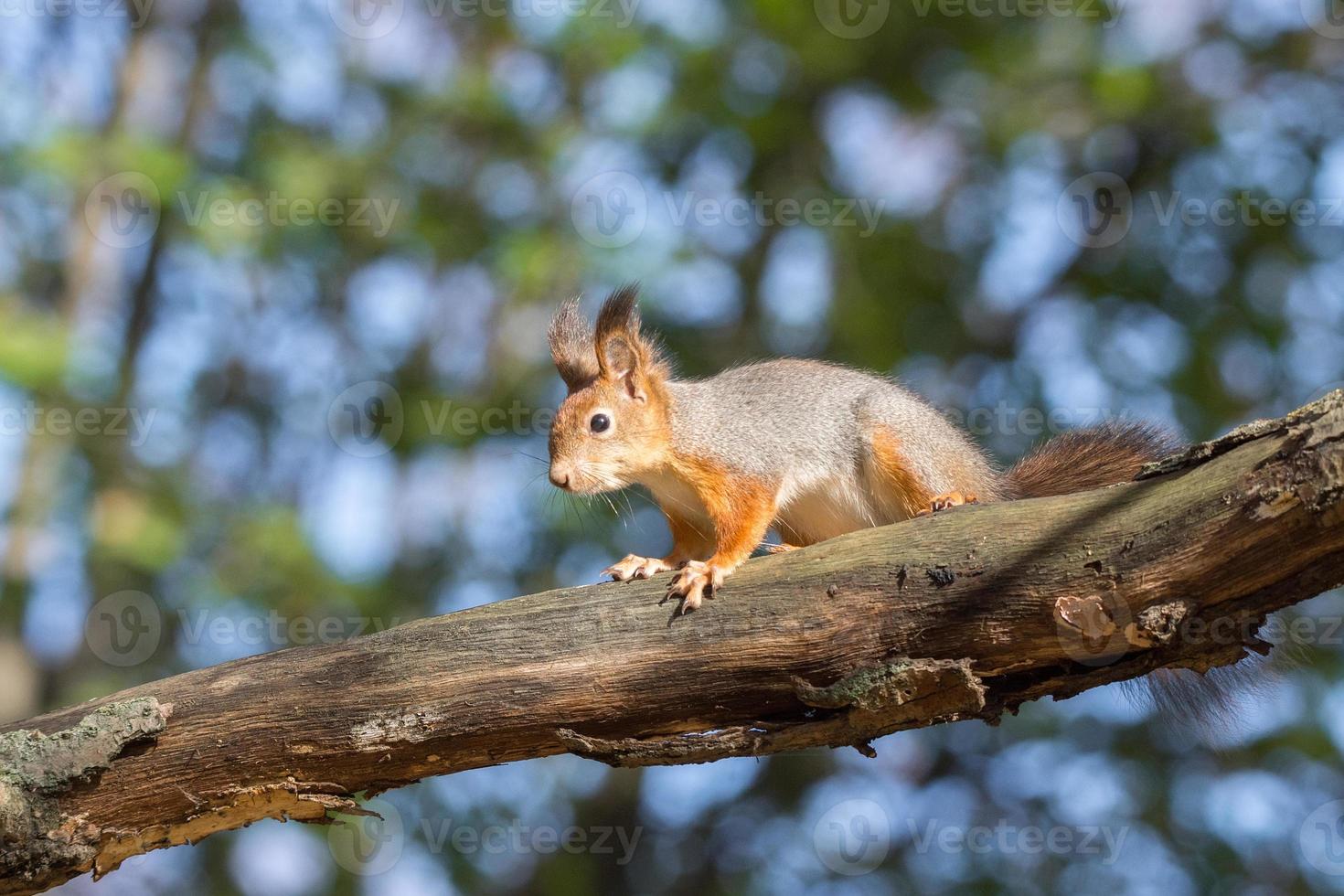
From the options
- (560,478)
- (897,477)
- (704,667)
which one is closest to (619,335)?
(560,478)

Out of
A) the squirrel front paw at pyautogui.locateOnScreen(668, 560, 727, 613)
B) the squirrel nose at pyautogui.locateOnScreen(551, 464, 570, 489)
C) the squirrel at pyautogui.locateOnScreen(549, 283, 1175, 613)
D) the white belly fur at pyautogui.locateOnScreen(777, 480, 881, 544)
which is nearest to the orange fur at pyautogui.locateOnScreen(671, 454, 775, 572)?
the squirrel at pyautogui.locateOnScreen(549, 283, 1175, 613)

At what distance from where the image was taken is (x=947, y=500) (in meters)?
4.01

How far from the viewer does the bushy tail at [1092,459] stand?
165 inches

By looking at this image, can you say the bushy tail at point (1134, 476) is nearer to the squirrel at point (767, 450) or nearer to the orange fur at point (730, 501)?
the squirrel at point (767, 450)

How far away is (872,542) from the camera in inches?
128

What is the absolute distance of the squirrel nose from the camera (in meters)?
4.56

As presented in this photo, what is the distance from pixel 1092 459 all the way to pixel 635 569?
1590mm

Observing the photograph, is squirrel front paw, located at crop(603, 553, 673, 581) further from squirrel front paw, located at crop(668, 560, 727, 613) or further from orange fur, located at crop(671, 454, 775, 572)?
squirrel front paw, located at crop(668, 560, 727, 613)

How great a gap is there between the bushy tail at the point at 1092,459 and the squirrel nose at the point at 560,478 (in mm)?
1559

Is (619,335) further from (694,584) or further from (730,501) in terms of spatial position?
(694,584)

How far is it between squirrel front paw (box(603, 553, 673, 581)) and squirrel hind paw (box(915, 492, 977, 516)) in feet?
2.84

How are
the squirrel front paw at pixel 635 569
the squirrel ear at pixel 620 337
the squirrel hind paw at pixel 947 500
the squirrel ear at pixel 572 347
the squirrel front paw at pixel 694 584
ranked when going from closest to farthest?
the squirrel front paw at pixel 694 584
the squirrel hind paw at pixel 947 500
the squirrel front paw at pixel 635 569
the squirrel ear at pixel 620 337
the squirrel ear at pixel 572 347

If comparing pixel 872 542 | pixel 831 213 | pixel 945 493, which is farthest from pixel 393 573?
pixel 872 542

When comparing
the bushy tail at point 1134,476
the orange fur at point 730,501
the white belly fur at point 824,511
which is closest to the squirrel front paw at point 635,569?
the orange fur at point 730,501
